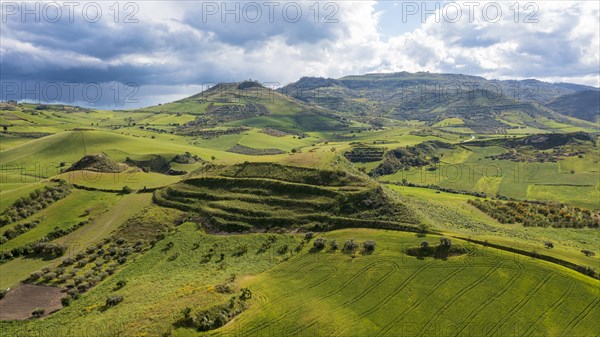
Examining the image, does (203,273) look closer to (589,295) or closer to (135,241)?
(135,241)

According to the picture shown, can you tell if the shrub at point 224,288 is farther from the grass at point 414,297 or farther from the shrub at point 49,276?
the shrub at point 49,276

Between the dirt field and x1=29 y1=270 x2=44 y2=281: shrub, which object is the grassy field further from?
x1=29 y1=270 x2=44 y2=281: shrub

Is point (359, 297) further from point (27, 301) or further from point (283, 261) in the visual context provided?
point (27, 301)

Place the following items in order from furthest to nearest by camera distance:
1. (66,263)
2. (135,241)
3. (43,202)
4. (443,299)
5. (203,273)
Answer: (43,202), (135,241), (66,263), (203,273), (443,299)

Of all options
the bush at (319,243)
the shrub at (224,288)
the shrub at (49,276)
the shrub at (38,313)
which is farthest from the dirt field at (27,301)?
the bush at (319,243)

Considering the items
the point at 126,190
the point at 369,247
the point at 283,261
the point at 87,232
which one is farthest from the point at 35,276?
the point at 369,247

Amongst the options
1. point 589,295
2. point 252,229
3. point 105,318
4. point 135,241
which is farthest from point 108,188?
point 589,295

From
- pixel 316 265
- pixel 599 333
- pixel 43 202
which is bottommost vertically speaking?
pixel 599 333

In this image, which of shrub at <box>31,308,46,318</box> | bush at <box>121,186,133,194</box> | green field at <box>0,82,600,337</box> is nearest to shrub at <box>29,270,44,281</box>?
green field at <box>0,82,600,337</box>
